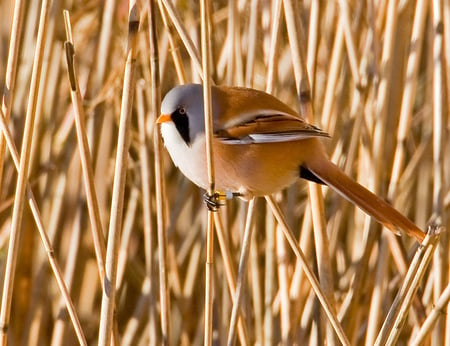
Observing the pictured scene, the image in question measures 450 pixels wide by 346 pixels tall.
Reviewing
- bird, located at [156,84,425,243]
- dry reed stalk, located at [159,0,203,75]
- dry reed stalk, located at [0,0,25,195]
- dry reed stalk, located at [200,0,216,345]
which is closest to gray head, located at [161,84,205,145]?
bird, located at [156,84,425,243]

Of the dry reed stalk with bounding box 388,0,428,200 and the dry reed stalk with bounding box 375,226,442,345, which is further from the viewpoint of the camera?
the dry reed stalk with bounding box 388,0,428,200

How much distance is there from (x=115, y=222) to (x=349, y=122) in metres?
0.86

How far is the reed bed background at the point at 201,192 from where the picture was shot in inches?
62.5

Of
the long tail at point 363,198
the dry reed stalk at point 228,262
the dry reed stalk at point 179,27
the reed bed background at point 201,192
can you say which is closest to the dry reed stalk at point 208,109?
the reed bed background at point 201,192

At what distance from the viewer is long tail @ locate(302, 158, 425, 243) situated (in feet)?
5.42

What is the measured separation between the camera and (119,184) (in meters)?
1.50

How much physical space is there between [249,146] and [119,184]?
1.39 feet

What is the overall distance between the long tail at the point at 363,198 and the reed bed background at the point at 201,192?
5 centimetres

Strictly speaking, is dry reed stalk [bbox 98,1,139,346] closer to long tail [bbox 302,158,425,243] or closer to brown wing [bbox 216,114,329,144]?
brown wing [bbox 216,114,329,144]

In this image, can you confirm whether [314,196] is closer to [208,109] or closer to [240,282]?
[240,282]

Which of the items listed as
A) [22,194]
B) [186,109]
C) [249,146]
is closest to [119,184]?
[22,194]

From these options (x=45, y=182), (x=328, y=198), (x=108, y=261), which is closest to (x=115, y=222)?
(x=108, y=261)

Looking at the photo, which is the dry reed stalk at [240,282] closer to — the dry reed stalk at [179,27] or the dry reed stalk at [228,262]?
the dry reed stalk at [228,262]

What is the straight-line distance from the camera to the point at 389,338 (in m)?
1.54
